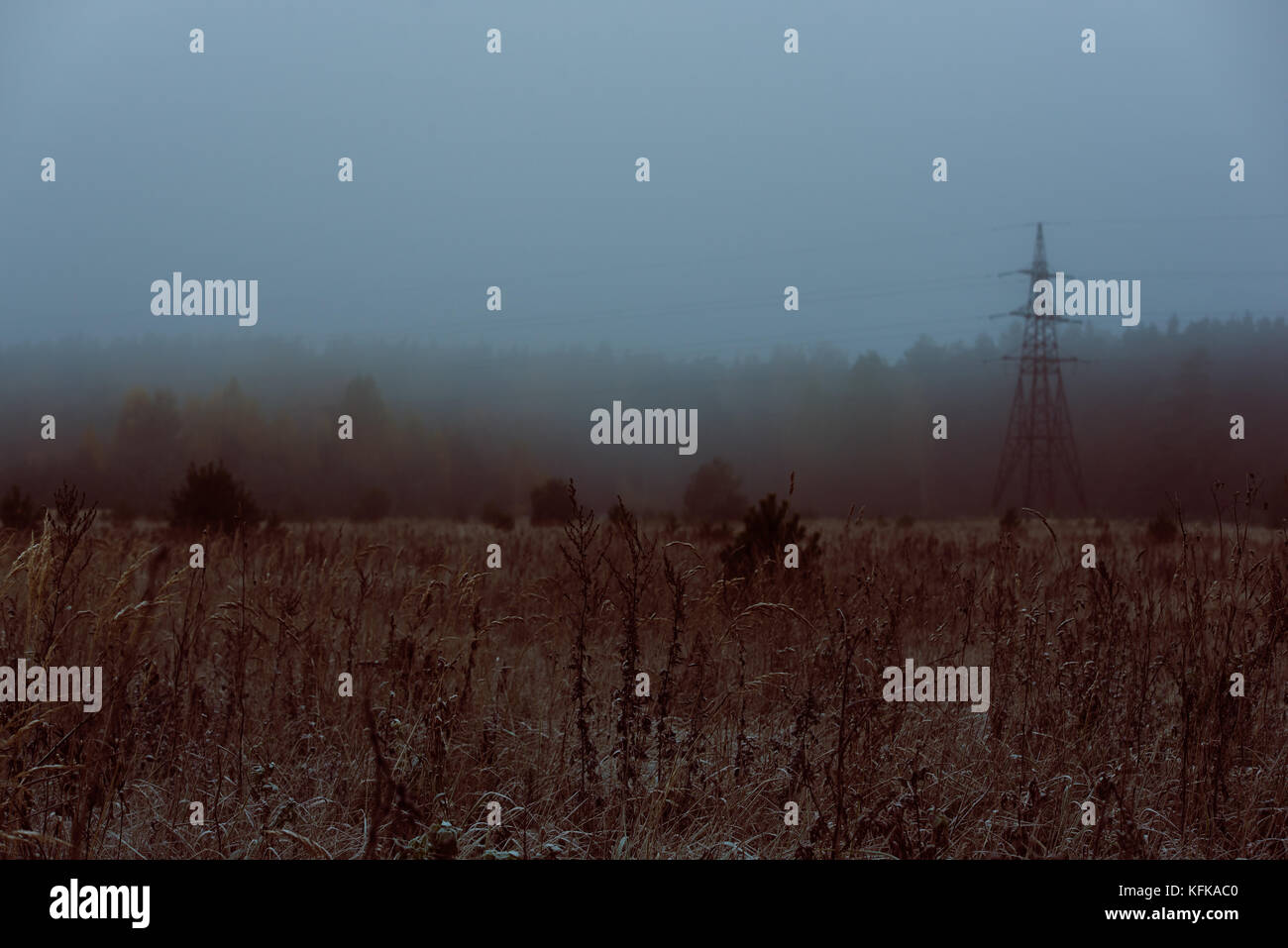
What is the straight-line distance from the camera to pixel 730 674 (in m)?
5.21

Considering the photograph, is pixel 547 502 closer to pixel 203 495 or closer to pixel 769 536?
pixel 203 495

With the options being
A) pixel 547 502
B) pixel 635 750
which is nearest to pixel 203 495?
pixel 547 502

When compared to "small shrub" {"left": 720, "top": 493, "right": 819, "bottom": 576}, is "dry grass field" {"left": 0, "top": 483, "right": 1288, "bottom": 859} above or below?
below

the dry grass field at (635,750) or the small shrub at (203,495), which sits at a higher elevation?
the small shrub at (203,495)

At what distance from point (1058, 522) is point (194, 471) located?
A: 2753 cm

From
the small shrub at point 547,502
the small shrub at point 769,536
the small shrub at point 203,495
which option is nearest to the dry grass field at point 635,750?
the small shrub at point 769,536

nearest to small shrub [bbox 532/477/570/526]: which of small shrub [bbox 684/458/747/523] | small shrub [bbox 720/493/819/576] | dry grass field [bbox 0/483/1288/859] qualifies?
small shrub [bbox 684/458/747/523]

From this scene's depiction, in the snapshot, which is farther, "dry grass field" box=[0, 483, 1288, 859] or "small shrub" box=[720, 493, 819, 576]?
"small shrub" box=[720, 493, 819, 576]

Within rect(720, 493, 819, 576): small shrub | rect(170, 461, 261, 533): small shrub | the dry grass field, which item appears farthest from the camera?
rect(170, 461, 261, 533): small shrub

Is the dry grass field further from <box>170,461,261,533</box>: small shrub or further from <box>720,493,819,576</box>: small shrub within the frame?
<box>170,461,261,533</box>: small shrub

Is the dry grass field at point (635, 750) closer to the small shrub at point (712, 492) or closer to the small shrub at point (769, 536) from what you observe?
the small shrub at point (769, 536)

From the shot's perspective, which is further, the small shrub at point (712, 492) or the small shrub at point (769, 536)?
the small shrub at point (712, 492)
